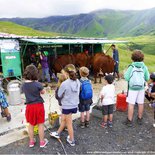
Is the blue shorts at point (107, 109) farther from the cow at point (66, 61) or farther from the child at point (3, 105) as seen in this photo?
the cow at point (66, 61)

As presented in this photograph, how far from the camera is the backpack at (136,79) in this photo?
6070mm

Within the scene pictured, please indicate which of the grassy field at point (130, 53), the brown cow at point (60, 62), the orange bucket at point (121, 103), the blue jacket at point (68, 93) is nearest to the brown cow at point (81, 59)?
the brown cow at point (60, 62)

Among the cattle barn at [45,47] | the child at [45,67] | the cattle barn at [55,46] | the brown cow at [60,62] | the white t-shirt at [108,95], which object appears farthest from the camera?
the brown cow at [60,62]

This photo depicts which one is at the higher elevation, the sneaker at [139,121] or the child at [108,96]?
the child at [108,96]

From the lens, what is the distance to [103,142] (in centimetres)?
542

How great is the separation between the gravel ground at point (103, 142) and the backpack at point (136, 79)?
3.65ft

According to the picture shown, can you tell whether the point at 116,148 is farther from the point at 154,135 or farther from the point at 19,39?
the point at 19,39

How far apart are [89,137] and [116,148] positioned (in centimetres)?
77

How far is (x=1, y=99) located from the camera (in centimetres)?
632

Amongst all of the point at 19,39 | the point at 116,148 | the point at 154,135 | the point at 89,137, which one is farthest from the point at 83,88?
the point at 19,39

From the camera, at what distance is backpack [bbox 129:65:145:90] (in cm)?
607

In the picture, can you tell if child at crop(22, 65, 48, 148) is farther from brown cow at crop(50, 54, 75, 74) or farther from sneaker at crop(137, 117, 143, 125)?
brown cow at crop(50, 54, 75, 74)

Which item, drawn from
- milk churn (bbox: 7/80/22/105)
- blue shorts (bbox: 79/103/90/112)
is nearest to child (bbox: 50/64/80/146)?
blue shorts (bbox: 79/103/90/112)

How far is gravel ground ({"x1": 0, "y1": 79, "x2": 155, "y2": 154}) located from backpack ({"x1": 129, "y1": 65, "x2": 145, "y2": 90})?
1.11 metres
